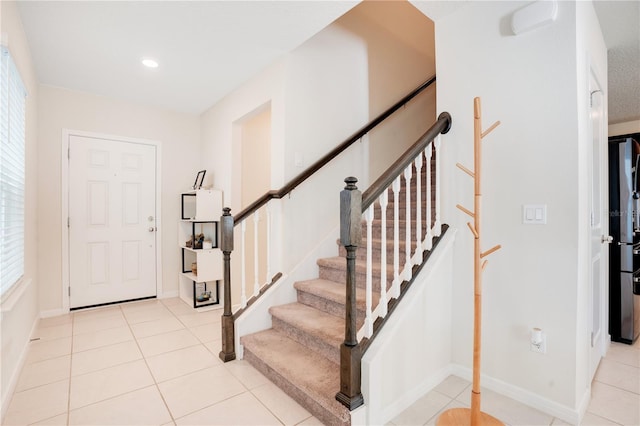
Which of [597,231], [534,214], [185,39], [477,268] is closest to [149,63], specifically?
[185,39]

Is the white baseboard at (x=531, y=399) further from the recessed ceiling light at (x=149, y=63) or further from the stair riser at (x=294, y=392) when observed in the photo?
the recessed ceiling light at (x=149, y=63)

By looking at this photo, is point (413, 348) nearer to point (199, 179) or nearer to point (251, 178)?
point (251, 178)

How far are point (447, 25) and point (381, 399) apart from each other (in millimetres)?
2457

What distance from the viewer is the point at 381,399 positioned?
1.74 m

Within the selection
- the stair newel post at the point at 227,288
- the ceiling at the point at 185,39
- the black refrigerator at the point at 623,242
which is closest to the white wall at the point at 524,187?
the ceiling at the point at 185,39

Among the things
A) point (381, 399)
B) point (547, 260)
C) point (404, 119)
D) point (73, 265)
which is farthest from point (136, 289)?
point (547, 260)

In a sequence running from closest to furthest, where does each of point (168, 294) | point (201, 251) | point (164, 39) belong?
point (164, 39) → point (201, 251) → point (168, 294)

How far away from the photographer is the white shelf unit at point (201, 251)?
3857mm

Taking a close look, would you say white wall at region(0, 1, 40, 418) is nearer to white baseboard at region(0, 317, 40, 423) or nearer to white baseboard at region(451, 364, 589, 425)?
white baseboard at region(0, 317, 40, 423)

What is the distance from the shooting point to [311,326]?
2279 millimetres

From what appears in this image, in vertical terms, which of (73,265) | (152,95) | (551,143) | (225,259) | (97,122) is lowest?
(73,265)

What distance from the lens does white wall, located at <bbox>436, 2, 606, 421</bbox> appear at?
5.79ft

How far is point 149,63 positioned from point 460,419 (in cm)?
370

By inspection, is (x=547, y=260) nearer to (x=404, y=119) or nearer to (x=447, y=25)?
(x=447, y=25)
